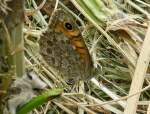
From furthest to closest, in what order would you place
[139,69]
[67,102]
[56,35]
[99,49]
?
[99,49], [67,102], [56,35], [139,69]

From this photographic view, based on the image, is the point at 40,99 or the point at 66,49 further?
the point at 66,49

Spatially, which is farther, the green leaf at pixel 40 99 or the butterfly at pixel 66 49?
the butterfly at pixel 66 49

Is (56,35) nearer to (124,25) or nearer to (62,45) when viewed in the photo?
(62,45)

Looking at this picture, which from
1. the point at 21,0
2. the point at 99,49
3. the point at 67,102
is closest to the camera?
the point at 21,0

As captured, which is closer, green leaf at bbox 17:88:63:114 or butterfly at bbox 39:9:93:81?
green leaf at bbox 17:88:63:114

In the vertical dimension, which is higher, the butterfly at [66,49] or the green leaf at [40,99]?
the butterfly at [66,49]

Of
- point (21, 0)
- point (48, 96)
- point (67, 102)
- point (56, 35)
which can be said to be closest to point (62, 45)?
point (56, 35)

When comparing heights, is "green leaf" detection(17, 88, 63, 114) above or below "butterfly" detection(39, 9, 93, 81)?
below

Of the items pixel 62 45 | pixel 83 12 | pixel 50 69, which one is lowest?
pixel 50 69
